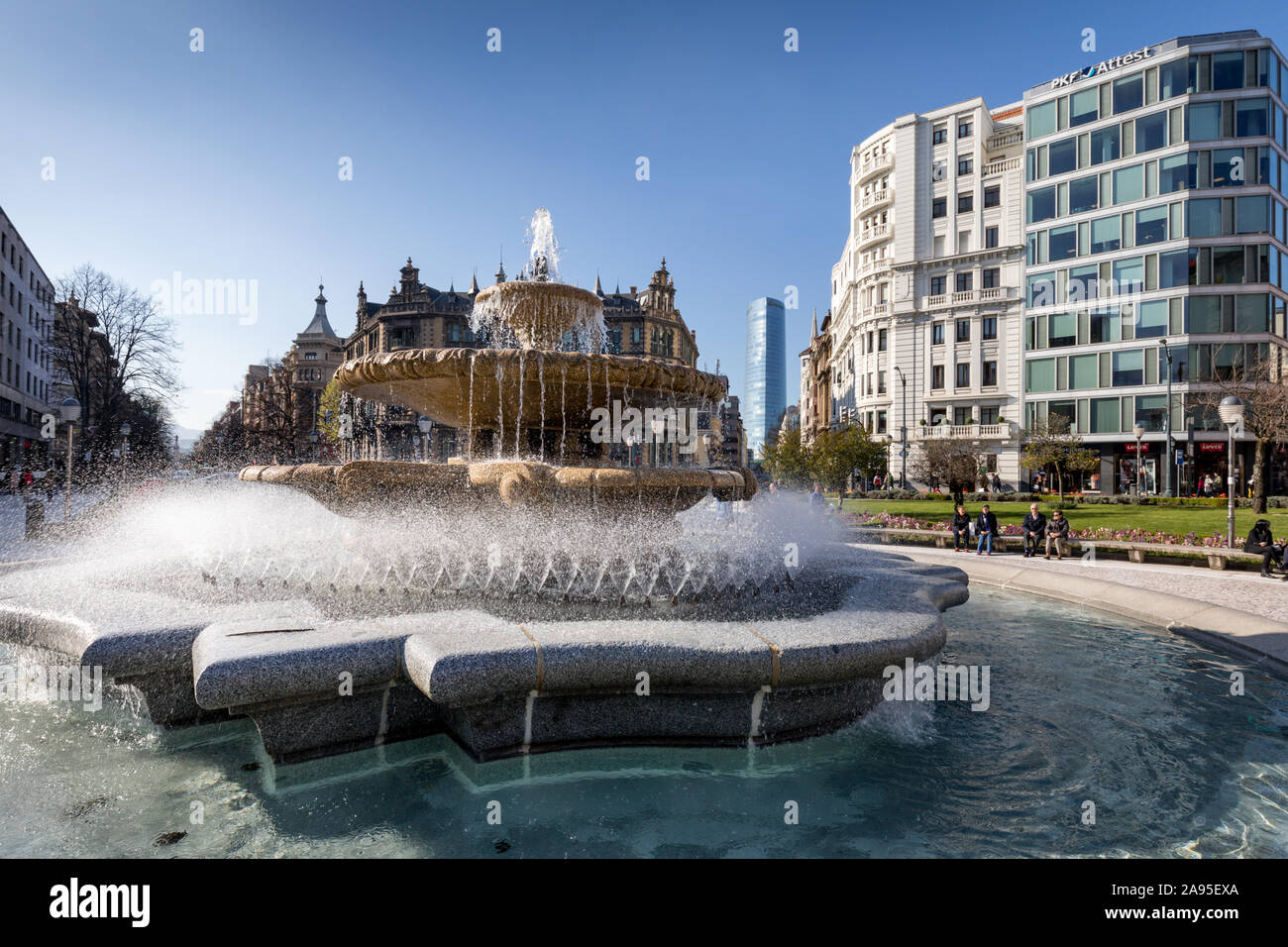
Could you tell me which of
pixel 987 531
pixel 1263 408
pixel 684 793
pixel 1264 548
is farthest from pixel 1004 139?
pixel 684 793

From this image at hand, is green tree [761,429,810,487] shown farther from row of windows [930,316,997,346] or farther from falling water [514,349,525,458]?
falling water [514,349,525,458]

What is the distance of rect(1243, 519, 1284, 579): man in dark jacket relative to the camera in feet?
39.5

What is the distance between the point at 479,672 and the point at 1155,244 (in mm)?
52837

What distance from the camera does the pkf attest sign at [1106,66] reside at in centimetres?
4144

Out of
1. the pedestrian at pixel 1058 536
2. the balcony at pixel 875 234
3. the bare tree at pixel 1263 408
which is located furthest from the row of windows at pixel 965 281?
the pedestrian at pixel 1058 536

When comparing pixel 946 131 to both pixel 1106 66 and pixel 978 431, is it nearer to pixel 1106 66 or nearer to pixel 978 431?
pixel 1106 66

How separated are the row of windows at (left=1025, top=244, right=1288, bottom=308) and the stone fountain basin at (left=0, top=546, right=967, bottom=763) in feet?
163

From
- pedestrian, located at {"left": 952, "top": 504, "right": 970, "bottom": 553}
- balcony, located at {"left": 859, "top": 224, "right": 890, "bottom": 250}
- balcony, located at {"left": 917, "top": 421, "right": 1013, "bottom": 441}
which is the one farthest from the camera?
balcony, located at {"left": 859, "top": 224, "right": 890, "bottom": 250}

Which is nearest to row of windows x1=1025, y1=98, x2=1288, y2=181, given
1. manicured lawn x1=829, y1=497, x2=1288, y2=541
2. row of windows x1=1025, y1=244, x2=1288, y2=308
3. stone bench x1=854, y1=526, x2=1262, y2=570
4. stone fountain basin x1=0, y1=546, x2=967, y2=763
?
row of windows x1=1025, y1=244, x2=1288, y2=308

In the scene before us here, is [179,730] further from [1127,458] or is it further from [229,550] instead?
[1127,458]

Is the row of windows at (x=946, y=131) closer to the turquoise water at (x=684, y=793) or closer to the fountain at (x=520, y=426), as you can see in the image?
the fountain at (x=520, y=426)

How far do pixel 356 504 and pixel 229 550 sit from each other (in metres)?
2.86

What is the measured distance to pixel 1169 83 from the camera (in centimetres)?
4006
